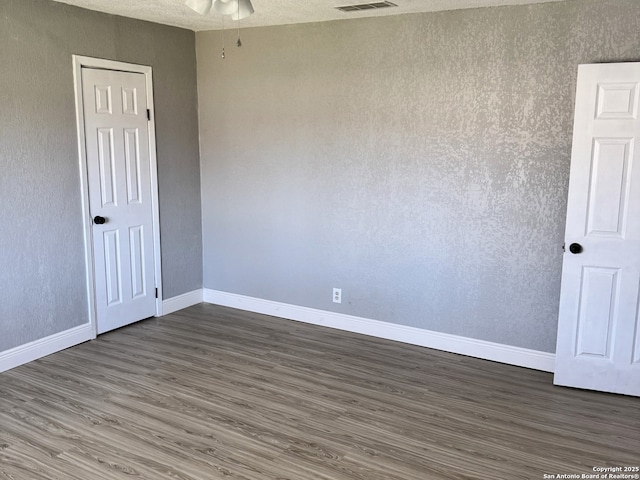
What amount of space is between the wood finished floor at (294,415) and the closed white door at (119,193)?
422 mm

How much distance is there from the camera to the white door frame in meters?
4.29

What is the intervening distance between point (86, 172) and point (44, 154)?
1.18ft

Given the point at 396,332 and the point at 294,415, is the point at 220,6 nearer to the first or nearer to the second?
the point at 294,415

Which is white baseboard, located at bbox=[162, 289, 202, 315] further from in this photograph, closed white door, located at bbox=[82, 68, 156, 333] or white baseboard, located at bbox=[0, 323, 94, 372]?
white baseboard, located at bbox=[0, 323, 94, 372]

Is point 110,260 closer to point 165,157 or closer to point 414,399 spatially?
point 165,157

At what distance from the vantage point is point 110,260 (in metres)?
4.69

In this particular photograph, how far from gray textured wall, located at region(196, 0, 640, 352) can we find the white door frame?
1.88 feet

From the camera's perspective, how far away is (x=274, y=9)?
163 inches

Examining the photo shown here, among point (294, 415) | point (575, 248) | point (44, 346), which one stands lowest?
point (294, 415)

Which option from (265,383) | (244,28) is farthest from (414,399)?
(244,28)

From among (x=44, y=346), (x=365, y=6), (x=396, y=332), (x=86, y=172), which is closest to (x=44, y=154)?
(x=86, y=172)

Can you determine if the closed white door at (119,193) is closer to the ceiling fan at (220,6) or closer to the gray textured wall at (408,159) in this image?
the gray textured wall at (408,159)

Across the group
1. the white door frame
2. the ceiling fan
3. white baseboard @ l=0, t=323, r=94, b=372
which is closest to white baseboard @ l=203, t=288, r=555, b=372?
the white door frame

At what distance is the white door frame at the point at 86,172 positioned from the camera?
4.29m
